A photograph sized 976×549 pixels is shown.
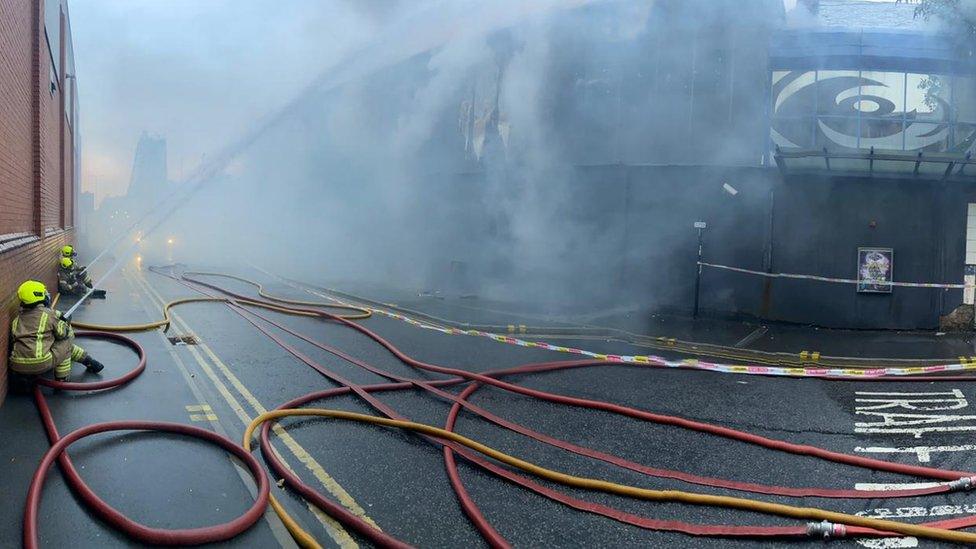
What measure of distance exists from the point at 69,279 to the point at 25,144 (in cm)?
334

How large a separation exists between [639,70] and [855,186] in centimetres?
451

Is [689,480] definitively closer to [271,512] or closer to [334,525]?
[334,525]

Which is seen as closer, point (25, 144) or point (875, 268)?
point (25, 144)

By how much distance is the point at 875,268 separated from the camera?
10586mm

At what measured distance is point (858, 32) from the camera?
35.3 feet

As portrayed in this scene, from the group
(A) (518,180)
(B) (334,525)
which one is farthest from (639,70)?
(B) (334,525)

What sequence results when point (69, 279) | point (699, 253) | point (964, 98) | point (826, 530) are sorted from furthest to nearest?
point (699, 253)
point (964, 98)
point (69, 279)
point (826, 530)

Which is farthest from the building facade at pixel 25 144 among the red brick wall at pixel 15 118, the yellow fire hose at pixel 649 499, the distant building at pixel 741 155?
the distant building at pixel 741 155

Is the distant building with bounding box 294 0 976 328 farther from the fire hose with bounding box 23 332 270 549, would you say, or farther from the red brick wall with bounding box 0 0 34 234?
the fire hose with bounding box 23 332 270 549

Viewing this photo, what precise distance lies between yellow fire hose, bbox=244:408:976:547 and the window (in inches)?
365

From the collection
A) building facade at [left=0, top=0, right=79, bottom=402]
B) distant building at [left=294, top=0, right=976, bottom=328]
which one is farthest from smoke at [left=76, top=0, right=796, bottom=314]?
building facade at [left=0, top=0, right=79, bottom=402]

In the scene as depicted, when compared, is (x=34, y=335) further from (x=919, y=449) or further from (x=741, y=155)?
(x=741, y=155)

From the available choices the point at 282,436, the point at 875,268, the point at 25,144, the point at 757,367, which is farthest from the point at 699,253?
the point at 25,144

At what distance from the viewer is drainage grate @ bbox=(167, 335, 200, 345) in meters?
7.34
